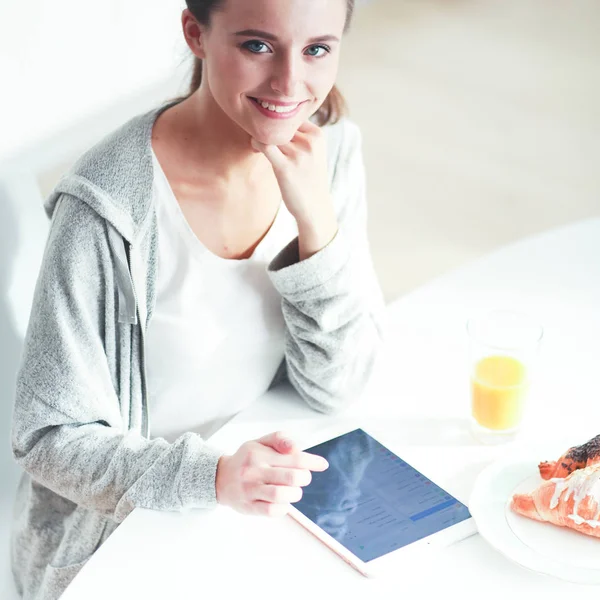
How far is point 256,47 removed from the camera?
1.24 m

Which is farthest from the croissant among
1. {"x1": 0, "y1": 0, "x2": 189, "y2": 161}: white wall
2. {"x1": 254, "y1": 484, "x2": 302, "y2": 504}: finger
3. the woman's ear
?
{"x1": 0, "y1": 0, "x2": 189, "y2": 161}: white wall

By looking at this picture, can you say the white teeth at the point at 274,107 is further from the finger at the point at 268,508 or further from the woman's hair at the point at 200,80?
the finger at the point at 268,508

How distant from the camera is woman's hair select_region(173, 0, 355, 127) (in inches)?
49.8

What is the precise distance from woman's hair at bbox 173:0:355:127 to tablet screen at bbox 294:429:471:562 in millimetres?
543

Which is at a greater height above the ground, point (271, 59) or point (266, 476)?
point (271, 59)

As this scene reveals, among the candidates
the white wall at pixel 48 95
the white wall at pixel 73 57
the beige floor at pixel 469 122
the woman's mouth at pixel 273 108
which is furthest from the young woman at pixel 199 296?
the beige floor at pixel 469 122

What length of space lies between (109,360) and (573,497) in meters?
0.62

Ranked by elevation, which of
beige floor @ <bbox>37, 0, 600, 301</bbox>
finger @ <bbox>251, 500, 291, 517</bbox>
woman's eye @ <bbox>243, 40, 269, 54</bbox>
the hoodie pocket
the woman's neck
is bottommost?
beige floor @ <bbox>37, 0, 600, 301</bbox>

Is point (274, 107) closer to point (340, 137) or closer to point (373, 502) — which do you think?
point (340, 137)

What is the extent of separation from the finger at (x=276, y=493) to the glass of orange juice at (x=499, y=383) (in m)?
0.31

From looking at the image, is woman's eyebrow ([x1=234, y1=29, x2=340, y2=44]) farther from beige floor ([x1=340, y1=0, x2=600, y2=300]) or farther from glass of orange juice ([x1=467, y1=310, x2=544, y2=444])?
beige floor ([x1=340, y1=0, x2=600, y2=300])

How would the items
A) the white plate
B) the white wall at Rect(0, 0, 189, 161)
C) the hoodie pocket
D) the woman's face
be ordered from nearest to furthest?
the white plate < the woman's face < the hoodie pocket < the white wall at Rect(0, 0, 189, 161)

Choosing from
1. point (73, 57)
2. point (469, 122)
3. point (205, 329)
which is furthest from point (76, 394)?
point (469, 122)

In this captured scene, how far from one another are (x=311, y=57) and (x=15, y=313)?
576mm
